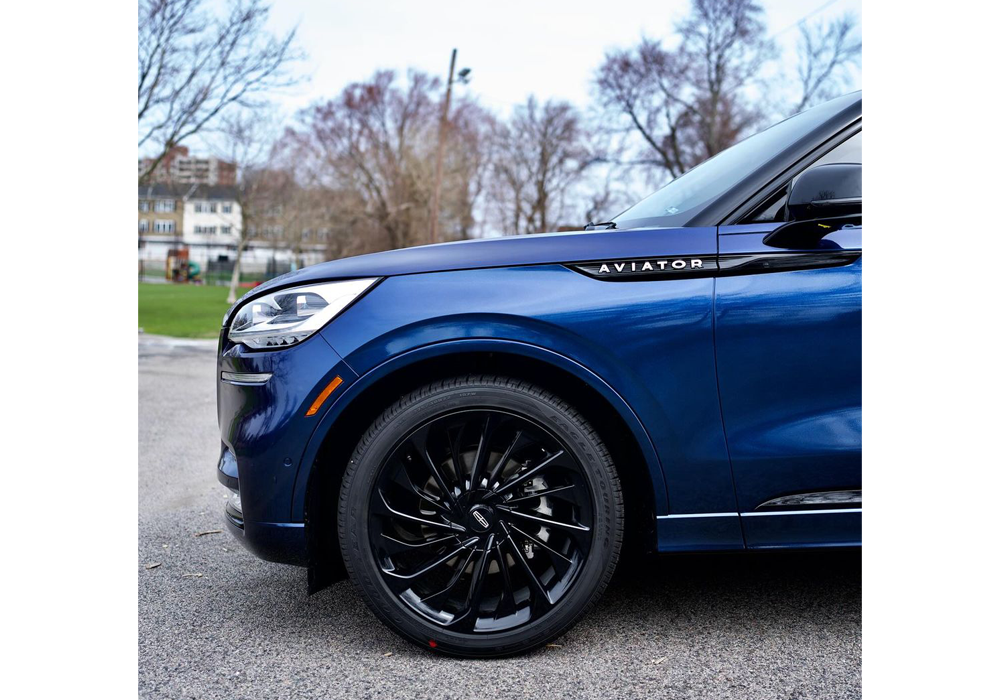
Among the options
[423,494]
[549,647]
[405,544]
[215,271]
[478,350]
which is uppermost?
[215,271]

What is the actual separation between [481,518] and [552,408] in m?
0.39

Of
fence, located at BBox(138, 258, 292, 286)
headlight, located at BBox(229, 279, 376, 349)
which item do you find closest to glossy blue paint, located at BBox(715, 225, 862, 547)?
headlight, located at BBox(229, 279, 376, 349)

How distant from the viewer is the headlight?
7.06 feet

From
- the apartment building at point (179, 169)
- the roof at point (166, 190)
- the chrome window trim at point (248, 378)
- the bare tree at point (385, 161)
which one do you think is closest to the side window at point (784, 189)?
the chrome window trim at point (248, 378)

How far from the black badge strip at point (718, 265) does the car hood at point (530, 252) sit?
1.1 inches

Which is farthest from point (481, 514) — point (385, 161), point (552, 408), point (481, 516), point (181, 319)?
point (385, 161)

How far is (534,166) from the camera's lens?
43.0 meters

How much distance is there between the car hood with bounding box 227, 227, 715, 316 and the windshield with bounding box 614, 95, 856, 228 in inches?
6.5

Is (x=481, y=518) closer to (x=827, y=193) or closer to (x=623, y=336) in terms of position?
(x=623, y=336)

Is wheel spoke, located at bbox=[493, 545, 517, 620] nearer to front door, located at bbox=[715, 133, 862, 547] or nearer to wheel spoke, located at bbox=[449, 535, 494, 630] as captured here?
wheel spoke, located at bbox=[449, 535, 494, 630]

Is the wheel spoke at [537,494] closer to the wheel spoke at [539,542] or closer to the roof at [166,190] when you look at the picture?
the wheel spoke at [539,542]
